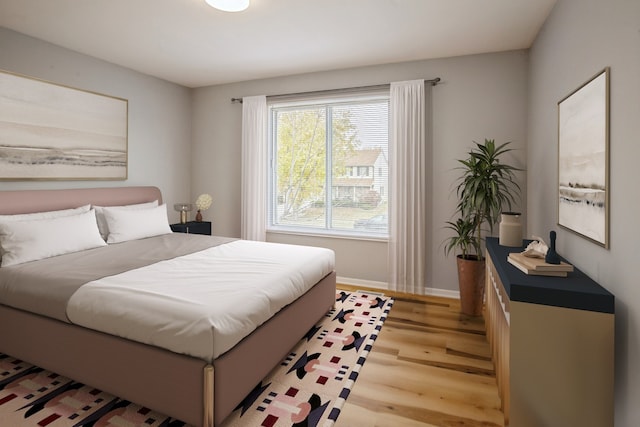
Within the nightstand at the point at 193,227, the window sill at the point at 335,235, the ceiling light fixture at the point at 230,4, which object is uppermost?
the ceiling light fixture at the point at 230,4

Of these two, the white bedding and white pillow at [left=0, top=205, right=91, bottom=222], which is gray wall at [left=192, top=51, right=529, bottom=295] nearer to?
the white bedding

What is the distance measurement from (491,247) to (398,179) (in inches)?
58.1

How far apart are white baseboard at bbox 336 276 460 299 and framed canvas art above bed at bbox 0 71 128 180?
119 inches

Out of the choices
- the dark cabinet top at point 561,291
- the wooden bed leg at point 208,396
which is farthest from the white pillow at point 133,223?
the dark cabinet top at point 561,291

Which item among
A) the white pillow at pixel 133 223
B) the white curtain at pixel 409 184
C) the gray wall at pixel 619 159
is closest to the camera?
the gray wall at pixel 619 159

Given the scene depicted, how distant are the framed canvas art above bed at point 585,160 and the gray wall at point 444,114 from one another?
1.25 meters

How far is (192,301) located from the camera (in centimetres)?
185

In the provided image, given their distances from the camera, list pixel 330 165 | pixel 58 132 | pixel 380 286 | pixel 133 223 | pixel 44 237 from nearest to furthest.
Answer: pixel 44 237 → pixel 58 132 → pixel 133 223 → pixel 380 286 → pixel 330 165

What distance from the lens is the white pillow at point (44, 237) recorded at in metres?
2.62

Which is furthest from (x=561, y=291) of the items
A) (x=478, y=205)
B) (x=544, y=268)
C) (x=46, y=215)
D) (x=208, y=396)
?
(x=46, y=215)

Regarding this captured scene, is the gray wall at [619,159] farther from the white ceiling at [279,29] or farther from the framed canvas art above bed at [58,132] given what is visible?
the framed canvas art above bed at [58,132]

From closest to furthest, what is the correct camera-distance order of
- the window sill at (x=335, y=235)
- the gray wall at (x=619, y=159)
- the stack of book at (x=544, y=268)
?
the gray wall at (x=619, y=159)
the stack of book at (x=544, y=268)
the window sill at (x=335, y=235)

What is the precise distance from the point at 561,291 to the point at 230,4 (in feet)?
9.06

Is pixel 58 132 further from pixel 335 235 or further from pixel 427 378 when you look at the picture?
pixel 427 378
